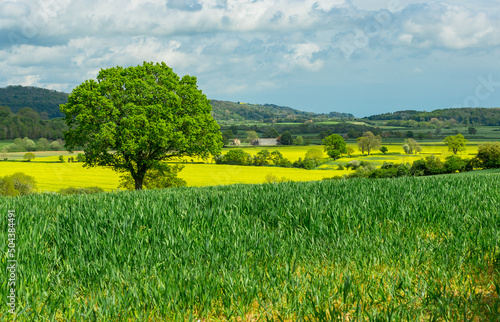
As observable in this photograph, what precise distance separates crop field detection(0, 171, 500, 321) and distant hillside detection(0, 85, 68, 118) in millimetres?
124252

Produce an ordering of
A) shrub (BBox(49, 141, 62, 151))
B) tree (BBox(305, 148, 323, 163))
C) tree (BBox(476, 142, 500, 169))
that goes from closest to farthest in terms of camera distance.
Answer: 1. tree (BBox(476, 142, 500, 169))
2. tree (BBox(305, 148, 323, 163))
3. shrub (BBox(49, 141, 62, 151))

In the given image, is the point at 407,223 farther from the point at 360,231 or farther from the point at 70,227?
the point at 70,227

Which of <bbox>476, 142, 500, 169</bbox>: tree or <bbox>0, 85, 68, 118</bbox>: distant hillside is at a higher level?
<bbox>0, 85, 68, 118</bbox>: distant hillside

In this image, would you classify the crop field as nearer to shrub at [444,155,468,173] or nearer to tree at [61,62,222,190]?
tree at [61,62,222,190]

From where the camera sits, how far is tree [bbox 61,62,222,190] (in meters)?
32.9

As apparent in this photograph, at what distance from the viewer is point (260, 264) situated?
5508 millimetres

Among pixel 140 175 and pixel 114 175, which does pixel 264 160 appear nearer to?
pixel 114 175

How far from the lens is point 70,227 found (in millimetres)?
7059

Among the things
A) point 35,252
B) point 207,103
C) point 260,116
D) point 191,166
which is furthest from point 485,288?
point 260,116

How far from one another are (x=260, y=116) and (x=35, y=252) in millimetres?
185834

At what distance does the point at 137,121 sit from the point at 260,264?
96.7 feet

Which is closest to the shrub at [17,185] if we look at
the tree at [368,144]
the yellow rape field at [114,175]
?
the yellow rape field at [114,175]

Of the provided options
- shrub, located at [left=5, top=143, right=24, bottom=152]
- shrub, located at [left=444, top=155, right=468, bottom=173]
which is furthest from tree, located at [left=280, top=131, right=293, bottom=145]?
shrub, located at [left=5, top=143, right=24, bottom=152]

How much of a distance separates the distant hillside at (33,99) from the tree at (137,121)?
9378 centimetres
